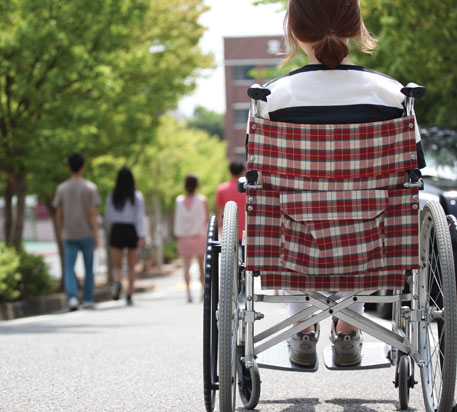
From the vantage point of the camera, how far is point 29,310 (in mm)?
10438

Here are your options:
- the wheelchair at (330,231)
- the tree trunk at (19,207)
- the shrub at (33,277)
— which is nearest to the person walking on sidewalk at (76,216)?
the shrub at (33,277)

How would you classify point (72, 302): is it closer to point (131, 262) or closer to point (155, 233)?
point (131, 262)

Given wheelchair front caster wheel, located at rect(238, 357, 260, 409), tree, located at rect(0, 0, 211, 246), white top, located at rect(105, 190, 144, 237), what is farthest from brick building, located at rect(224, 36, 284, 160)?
wheelchair front caster wheel, located at rect(238, 357, 260, 409)

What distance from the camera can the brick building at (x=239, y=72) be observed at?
5584cm

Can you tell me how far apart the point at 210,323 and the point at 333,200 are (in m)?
0.62

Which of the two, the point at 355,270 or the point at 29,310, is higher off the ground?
the point at 355,270

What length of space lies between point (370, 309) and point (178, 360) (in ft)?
13.7

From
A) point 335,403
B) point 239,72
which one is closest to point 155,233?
point 335,403

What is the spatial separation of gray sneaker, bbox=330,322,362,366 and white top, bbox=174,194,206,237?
25.6 ft

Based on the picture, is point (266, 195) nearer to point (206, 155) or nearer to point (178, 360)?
point (178, 360)

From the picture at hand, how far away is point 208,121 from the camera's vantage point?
116125 mm

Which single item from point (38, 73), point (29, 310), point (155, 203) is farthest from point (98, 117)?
point (155, 203)

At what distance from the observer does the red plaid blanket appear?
2.80 meters

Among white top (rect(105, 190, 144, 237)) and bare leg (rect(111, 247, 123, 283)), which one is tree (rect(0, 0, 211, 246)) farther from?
bare leg (rect(111, 247, 123, 283))
